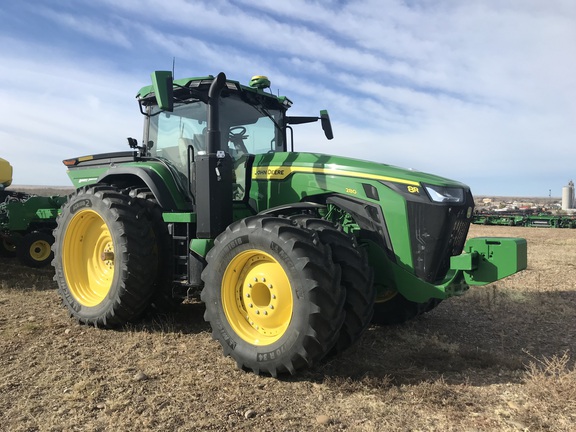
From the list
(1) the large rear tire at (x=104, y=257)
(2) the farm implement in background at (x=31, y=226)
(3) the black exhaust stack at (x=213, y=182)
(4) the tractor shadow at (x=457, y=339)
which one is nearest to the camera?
(4) the tractor shadow at (x=457, y=339)

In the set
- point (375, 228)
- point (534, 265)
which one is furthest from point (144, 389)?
point (534, 265)

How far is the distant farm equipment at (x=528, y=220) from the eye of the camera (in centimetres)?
2920

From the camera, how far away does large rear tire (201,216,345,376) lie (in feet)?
11.6

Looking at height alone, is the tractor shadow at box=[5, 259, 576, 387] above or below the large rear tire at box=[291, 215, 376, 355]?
below

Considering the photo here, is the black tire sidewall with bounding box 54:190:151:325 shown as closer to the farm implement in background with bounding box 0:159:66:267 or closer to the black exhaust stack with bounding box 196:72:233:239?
the black exhaust stack with bounding box 196:72:233:239

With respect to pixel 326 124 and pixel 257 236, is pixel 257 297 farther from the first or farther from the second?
pixel 326 124

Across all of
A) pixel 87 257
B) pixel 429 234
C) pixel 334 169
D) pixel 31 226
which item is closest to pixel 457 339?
pixel 429 234

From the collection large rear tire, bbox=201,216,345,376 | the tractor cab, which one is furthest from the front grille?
the tractor cab

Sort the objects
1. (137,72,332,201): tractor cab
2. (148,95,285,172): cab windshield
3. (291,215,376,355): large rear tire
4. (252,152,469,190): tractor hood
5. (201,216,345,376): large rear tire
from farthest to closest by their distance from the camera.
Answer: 1. (148,95,285,172): cab windshield
2. (137,72,332,201): tractor cab
3. (252,152,469,190): tractor hood
4. (291,215,376,355): large rear tire
5. (201,216,345,376): large rear tire

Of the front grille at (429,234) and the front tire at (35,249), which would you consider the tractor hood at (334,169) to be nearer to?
the front grille at (429,234)

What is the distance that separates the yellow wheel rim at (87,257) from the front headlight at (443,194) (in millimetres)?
3511

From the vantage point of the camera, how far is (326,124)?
20.9ft

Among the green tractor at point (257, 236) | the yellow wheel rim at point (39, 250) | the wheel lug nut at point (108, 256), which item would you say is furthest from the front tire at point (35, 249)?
the wheel lug nut at point (108, 256)

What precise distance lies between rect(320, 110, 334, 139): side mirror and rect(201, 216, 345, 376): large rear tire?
2710mm
